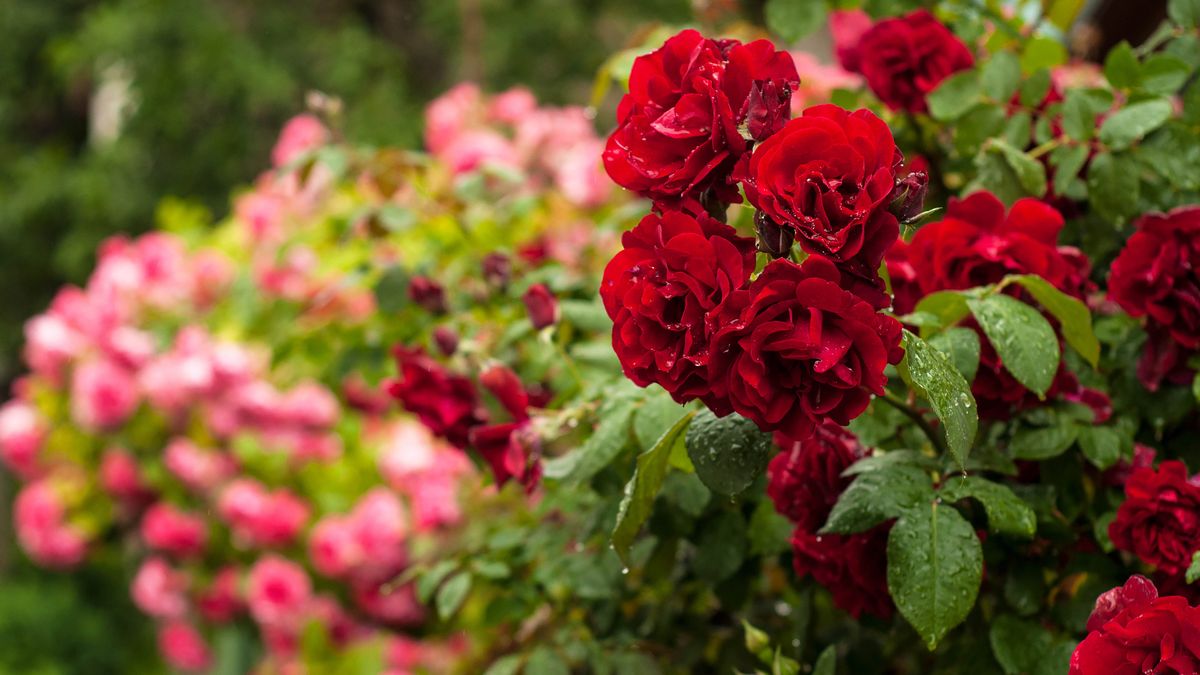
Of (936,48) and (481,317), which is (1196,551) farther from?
(481,317)

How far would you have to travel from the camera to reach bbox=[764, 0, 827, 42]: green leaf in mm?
1072

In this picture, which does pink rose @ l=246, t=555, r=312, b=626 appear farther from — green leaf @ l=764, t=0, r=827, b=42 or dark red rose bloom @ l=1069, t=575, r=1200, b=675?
dark red rose bloom @ l=1069, t=575, r=1200, b=675

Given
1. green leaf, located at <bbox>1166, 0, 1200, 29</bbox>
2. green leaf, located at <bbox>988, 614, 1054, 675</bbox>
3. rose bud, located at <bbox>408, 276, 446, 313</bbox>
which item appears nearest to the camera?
green leaf, located at <bbox>988, 614, 1054, 675</bbox>

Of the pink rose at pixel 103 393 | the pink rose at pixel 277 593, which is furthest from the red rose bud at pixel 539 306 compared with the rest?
the pink rose at pixel 103 393

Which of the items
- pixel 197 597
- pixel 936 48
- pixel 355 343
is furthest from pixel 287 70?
pixel 936 48

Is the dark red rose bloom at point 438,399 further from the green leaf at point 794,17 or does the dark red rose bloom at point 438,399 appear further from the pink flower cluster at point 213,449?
the pink flower cluster at point 213,449

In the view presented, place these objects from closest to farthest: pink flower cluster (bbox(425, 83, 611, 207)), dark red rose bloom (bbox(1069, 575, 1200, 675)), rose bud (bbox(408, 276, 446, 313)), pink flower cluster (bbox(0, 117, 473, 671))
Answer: dark red rose bloom (bbox(1069, 575, 1200, 675))
rose bud (bbox(408, 276, 446, 313))
pink flower cluster (bbox(425, 83, 611, 207))
pink flower cluster (bbox(0, 117, 473, 671))

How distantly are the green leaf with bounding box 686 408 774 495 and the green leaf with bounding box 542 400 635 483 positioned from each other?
0.37ft

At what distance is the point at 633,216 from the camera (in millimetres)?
1253

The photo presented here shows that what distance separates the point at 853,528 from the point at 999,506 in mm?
88

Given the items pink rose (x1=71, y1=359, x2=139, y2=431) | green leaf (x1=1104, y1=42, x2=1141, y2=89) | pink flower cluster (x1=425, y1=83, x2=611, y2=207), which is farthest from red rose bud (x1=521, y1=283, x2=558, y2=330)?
pink rose (x1=71, y1=359, x2=139, y2=431)

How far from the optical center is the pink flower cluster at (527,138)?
212 centimetres

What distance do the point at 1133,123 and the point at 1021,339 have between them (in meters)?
0.28

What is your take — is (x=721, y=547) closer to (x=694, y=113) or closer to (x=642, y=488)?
(x=642, y=488)
